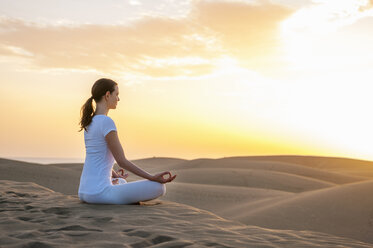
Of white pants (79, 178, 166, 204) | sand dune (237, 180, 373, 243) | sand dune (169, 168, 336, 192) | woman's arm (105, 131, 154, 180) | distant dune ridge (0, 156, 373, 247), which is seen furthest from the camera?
sand dune (169, 168, 336, 192)

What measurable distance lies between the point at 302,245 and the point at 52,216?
2.31 meters

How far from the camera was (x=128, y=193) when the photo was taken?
432cm

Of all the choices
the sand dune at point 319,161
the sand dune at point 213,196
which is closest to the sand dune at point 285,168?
the sand dune at point 213,196

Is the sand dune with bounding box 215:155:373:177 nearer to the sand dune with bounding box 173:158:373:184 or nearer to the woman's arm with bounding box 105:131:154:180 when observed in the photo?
the sand dune with bounding box 173:158:373:184

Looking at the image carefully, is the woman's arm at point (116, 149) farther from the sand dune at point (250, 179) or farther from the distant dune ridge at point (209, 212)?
the sand dune at point (250, 179)

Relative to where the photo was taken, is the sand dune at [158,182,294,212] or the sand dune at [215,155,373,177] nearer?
the sand dune at [158,182,294,212]

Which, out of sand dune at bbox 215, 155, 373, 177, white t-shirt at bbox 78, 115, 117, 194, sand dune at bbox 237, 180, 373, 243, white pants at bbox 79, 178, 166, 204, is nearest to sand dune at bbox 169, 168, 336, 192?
sand dune at bbox 237, 180, 373, 243

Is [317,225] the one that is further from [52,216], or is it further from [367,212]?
[52,216]

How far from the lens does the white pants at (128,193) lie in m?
4.30

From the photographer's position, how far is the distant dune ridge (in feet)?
11.0

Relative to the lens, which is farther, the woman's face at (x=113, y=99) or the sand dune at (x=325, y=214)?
the sand dune at (x=325, y=214)

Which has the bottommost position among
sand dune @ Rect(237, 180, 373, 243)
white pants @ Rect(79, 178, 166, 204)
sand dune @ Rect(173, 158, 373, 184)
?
sand dune @ Rect(237, 180, 373, 243)

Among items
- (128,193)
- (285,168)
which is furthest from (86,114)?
(285,168)

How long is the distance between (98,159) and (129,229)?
3.58 ft
